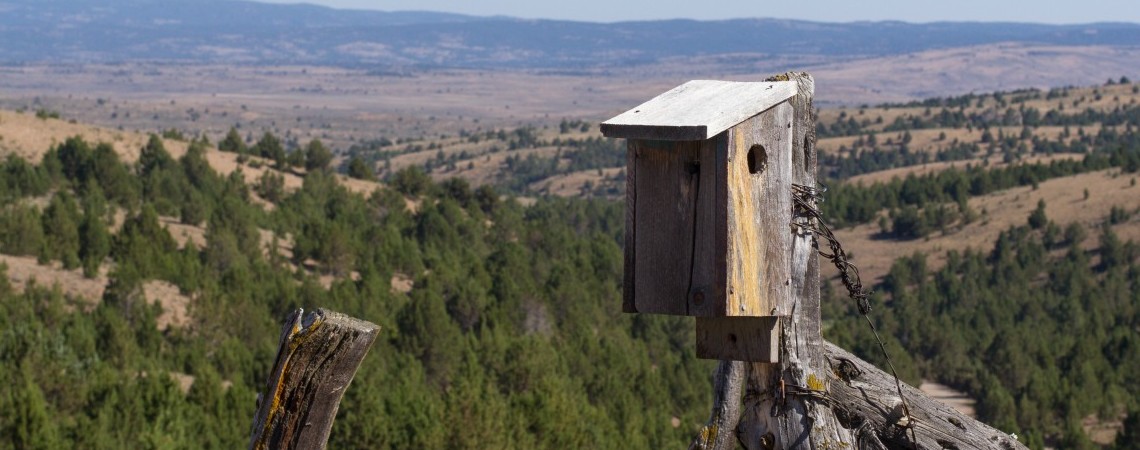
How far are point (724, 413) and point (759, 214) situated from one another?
0.71 meters

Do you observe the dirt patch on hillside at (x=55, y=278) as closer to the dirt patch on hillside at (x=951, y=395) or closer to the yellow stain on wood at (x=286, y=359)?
the dirt patch on hillside at (x=951, y=395)

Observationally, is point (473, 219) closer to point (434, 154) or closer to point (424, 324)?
point (424, 324)

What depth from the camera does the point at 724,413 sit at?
13.9 feet

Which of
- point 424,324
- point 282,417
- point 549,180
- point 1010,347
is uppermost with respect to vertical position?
point 282,417

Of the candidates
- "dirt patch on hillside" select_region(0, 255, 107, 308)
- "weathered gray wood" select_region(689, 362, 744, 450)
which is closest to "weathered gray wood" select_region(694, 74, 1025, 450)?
"weathered gray wood" select_region(689, 362, 744, 450)

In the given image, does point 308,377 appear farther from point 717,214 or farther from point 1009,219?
point 1009,219

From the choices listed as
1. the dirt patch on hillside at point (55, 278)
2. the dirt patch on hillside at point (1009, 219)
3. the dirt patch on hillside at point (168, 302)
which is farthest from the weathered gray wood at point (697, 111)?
the dirt patch on hillside at point (1009, 219)

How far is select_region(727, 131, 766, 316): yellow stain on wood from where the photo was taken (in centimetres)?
377

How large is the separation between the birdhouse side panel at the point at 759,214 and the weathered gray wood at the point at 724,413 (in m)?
0.42

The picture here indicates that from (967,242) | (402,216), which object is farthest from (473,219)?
(967,242)

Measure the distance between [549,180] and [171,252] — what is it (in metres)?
91.3

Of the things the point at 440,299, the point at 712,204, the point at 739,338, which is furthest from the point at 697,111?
the point at 440,299

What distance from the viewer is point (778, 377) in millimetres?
3920

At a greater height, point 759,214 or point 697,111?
point 697,111
